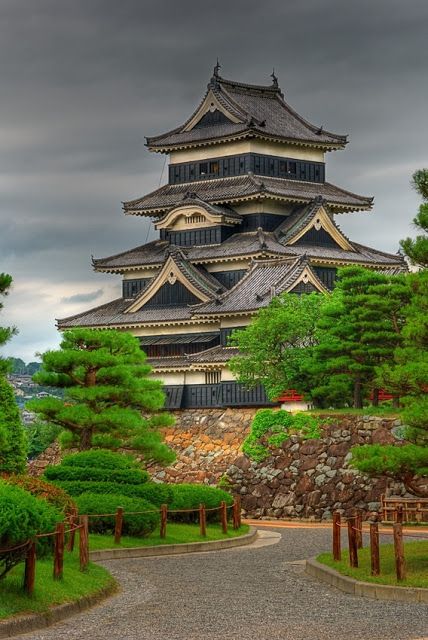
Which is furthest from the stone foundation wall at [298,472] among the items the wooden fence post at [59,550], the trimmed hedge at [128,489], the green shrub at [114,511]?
the wooden fence post at [59,550]

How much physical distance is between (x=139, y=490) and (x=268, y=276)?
28.2m

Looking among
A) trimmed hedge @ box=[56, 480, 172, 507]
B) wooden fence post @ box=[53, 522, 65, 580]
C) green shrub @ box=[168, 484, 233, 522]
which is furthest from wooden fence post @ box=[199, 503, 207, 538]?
wooden fence post @ box=[53, 522, 65, 580]

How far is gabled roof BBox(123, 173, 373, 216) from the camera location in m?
69.6

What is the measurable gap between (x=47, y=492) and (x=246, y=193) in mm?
41235

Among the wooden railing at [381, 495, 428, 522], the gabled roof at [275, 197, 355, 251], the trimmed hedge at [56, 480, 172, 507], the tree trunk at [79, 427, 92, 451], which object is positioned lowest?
the wooden railing at [381, 495, 428, 522]

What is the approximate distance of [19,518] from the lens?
20625 millimetres

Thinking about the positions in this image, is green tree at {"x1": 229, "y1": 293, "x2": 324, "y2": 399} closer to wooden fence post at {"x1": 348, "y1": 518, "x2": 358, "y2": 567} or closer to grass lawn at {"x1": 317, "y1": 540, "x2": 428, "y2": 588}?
grass lawn at {"x1": 317, "y1": 540, "x2": 428, "y2": 588}

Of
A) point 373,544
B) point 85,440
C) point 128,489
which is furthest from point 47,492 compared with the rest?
point 85,440

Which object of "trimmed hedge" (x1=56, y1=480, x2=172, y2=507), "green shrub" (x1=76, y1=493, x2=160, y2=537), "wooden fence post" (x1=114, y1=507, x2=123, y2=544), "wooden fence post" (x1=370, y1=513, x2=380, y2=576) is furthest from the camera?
"trimmed hedge" (x1=56, y1=480, x2=172, y2=507)

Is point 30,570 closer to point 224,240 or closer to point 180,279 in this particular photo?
point 180,279

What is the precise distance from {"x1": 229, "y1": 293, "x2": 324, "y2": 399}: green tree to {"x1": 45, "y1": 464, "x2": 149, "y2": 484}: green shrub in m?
20.1

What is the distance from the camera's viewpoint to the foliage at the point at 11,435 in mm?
32969

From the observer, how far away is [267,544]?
38.7 meters

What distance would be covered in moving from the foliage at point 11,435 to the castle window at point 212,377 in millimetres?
30061
